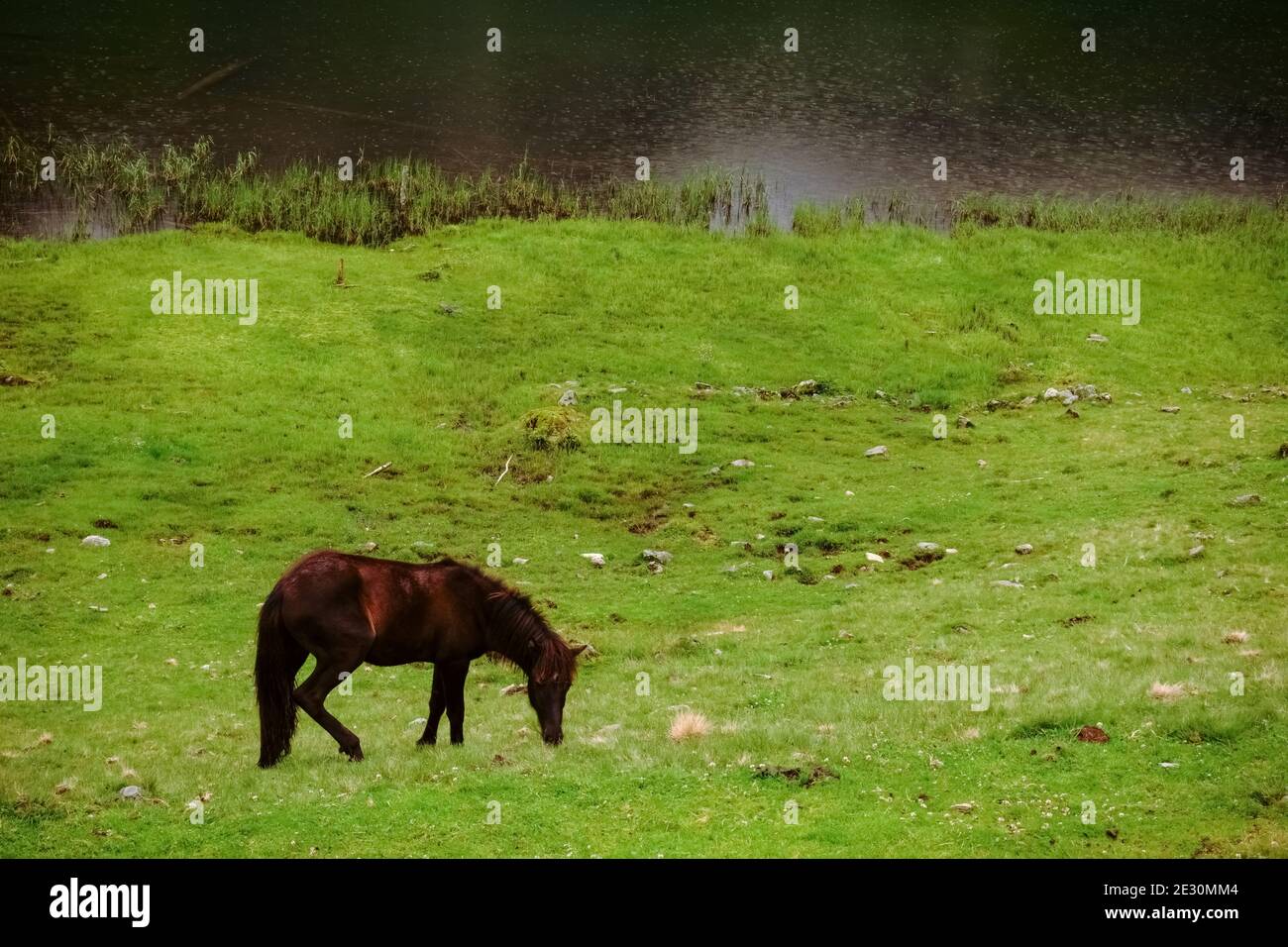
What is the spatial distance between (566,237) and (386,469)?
17864 millimetres

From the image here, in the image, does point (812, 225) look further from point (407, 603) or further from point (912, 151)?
point (407, 603)

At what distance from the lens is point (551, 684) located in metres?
18.4

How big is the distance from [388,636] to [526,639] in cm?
177

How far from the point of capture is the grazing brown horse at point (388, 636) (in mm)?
17516

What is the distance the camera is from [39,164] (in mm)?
53188

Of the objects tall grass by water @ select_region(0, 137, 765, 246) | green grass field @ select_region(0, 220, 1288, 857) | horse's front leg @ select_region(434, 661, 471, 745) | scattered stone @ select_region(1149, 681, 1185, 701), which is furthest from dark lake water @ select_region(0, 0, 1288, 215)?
horse's front leg @ select_region(434, 661, 471, 745)

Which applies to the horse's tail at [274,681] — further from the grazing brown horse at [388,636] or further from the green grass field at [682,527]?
the green grass field at [682,527]

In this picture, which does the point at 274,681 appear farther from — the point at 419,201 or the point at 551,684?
the point at 419,201

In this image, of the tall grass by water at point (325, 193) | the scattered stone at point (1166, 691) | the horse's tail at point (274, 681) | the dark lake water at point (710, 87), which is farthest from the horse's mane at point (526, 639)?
the dark lake water at point (710, 87)

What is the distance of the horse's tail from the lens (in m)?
17.6

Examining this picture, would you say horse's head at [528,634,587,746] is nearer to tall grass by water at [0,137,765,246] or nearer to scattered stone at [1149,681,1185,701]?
scattered stone at [1149,681,1185,701]

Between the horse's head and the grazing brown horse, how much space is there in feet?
0.04

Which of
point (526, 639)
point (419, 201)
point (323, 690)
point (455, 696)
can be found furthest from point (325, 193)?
point (323, 690)
